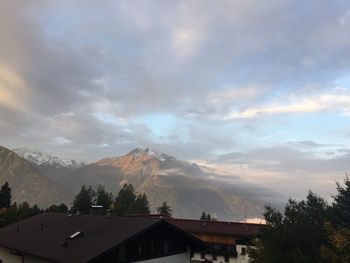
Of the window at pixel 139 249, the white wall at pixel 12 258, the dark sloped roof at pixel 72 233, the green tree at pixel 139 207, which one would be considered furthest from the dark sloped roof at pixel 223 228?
the green tree at pixel 139 207

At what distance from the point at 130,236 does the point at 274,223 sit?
39.4 feet

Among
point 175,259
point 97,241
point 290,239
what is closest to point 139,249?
point 97,241

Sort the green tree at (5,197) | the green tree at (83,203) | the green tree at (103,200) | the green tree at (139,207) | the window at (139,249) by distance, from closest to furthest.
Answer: the window at (139,249) → the green tree at (5,197) → the green tree at (83,203) → the green tree at (103,200) → the green tree at (139,207)

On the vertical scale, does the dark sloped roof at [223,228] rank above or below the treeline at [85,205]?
below

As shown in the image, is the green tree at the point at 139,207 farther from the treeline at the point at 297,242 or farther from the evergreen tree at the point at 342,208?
the treeline at the point at 297,242

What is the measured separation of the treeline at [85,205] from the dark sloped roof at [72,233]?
4486cm

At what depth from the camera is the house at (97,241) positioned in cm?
1942

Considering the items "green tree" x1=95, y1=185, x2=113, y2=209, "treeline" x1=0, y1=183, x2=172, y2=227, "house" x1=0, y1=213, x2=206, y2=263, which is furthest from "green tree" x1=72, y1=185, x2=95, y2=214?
"house" x1=0, y1=213, x2=206, y2=263

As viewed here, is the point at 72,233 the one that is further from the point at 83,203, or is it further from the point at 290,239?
the point at 83,203

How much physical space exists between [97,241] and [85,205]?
9187 centimetres

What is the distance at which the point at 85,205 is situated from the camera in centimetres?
10450

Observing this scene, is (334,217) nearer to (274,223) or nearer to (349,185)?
(349,185)

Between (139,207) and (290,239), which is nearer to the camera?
(290,239)

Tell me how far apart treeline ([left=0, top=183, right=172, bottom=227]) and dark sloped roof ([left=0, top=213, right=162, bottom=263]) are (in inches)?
1766
